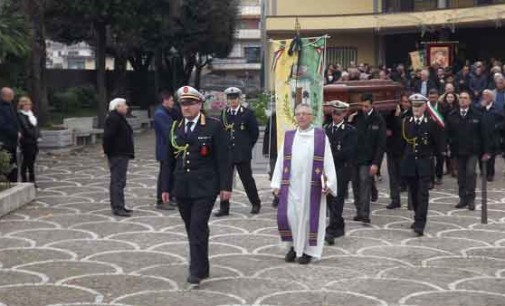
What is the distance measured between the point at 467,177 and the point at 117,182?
4.98m

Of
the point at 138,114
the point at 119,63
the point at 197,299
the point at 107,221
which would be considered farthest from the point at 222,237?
the point at 119,63

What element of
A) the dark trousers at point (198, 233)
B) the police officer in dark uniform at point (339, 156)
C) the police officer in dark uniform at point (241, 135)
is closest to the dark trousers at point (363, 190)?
the police officer in dark uniform at point (339, 156)

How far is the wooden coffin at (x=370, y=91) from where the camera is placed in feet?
42.9

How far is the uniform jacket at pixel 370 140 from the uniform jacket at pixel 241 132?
58.1 inches

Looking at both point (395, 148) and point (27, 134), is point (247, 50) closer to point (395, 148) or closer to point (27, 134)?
point (27, 134)

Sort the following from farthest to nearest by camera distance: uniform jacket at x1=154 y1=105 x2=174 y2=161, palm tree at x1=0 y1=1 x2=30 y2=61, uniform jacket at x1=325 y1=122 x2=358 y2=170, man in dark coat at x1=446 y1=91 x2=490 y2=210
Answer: palm tree at x1=0 y1=1 x2=30 y2=61
man in dark coat at x1=446 y1=91 x2=490 y2=210
uniform jacket at x1=154 y1=105 x2=174 y2=161
uniform jacket at x1=325 y1=122 x2=358 y2=170

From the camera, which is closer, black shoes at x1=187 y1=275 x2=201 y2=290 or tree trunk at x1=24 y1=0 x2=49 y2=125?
black shoes at x1=187 y1=275 x2=201 y2=290

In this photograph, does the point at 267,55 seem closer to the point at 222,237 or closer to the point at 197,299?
the point at 222,237

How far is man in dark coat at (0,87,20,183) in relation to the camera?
40.7 feet

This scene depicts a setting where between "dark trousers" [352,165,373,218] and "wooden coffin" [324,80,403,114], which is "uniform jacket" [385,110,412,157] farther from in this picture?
"dark trousers" [352,165,373,218]

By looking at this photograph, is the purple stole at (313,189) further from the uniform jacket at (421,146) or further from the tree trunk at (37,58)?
the tree trunk at (37,58)

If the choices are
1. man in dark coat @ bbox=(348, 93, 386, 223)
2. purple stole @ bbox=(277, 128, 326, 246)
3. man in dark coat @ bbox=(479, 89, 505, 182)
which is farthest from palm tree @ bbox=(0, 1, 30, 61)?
purple stole @ bbox=(277, 128, 326, 246)

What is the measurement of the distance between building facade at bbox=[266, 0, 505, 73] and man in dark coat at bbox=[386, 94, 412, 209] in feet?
52.8

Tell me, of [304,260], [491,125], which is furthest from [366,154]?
[304,260]
